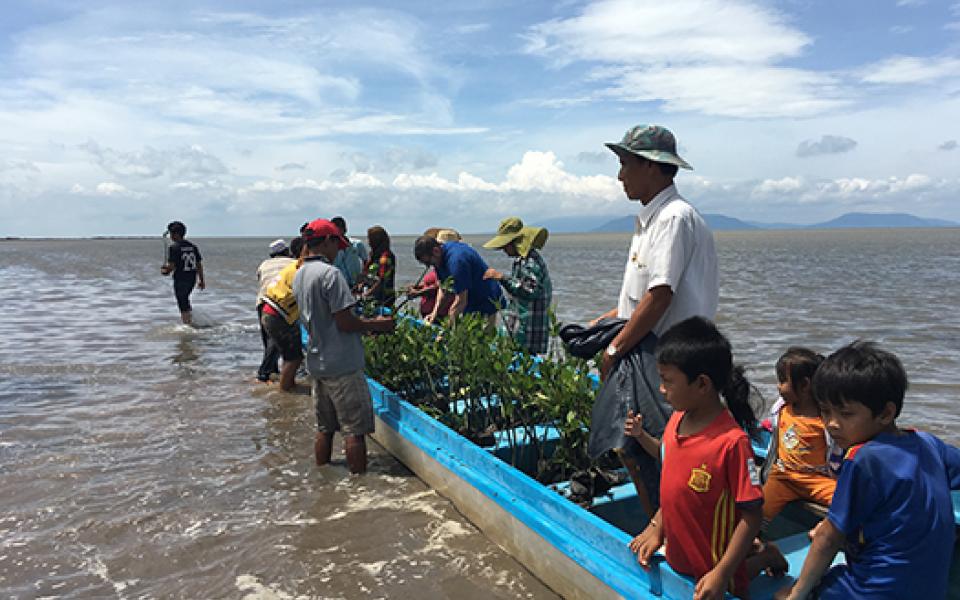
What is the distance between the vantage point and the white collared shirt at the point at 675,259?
2984mm

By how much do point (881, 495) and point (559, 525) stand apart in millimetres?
1655

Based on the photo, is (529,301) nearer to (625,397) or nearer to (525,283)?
(525,283)

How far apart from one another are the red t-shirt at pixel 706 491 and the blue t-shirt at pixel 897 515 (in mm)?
325

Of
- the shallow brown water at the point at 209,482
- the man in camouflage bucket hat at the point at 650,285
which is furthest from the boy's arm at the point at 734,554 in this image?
the shallow brown water at the point at 209,482

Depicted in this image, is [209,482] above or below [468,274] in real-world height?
below

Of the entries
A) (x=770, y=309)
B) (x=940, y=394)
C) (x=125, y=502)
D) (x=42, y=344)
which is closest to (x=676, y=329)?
(x=125, y=502)

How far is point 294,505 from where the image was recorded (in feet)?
16.9

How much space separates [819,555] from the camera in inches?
90.1

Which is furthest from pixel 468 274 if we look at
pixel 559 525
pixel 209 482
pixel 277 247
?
pixel 559 525

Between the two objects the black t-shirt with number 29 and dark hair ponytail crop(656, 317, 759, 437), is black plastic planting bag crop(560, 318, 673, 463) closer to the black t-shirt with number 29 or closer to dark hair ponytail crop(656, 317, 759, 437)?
dark hair ponytail crop(656, 317, 759, 437)

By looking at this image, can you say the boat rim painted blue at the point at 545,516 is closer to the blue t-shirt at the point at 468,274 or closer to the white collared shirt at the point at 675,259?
the white collared shirt at the point at 675,259

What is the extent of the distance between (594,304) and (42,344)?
12510 millimetres

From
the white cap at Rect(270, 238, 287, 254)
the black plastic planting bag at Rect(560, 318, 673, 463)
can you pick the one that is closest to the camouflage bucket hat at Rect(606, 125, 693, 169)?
the black plastic planting bag at Rect(560, 318, 673, 463)

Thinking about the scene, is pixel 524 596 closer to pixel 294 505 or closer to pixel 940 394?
pixel 294 505
